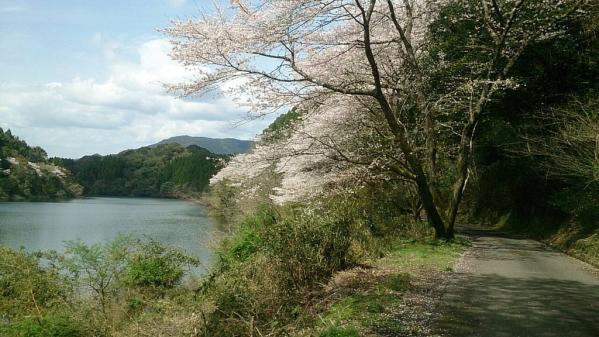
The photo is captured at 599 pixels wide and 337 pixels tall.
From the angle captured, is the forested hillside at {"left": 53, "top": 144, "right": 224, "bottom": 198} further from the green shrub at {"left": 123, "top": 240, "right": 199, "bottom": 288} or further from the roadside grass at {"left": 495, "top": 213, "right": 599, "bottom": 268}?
the roadside grass at {"left": 495, "top": 213, "right": 599, "bottom": 268}

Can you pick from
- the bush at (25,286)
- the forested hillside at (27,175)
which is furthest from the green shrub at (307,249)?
the forested hillside at (27,175)

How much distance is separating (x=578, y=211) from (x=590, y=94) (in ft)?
11.7

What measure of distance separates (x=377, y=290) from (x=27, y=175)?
291 feet

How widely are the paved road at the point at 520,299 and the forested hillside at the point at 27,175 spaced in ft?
276

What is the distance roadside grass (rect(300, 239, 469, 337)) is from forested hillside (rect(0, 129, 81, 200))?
8227 centimetres

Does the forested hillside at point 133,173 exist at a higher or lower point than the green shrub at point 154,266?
higher

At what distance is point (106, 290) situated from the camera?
1439 centimetres

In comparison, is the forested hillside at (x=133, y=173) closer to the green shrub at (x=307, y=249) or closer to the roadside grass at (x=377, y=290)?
the roadside grass at (x=377, y=290)

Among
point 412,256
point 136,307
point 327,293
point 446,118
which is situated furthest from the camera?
point 446,118

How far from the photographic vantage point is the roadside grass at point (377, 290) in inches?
230

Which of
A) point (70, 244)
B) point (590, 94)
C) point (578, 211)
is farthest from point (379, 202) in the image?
point (70, 244)

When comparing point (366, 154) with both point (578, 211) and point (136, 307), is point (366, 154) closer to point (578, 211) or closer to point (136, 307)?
point (578, 211)

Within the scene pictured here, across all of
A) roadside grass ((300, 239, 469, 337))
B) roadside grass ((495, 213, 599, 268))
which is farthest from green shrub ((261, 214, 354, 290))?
roadside grass ((495, 213, 599, 268))

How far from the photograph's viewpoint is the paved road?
232 inches
